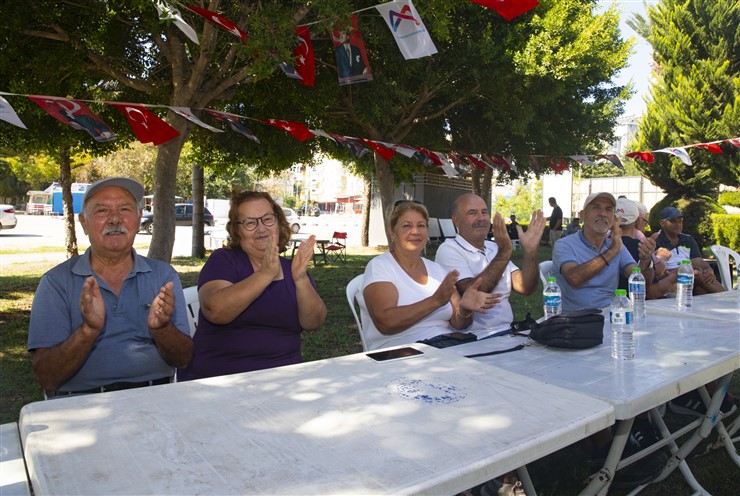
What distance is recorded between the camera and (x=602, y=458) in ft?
9.02

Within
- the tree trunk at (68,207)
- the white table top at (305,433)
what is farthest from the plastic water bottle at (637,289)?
the tree trunk at (68,207)

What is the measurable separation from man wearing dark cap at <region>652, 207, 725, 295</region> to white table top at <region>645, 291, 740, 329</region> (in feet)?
2.92

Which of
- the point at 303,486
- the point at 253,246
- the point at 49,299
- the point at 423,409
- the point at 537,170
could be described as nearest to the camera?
the point at 303,486

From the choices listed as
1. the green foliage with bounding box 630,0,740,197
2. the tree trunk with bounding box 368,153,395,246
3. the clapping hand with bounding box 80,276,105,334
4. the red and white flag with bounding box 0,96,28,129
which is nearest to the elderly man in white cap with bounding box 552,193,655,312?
the clapping hand with bounding box 80,276,105,334

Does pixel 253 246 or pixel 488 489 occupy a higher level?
pixel 253 246

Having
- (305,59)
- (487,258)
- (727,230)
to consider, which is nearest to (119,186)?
(487,258)

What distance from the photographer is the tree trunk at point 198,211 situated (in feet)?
47.6

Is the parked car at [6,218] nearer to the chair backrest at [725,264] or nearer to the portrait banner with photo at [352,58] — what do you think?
the portrait banner with photo at [352,58]

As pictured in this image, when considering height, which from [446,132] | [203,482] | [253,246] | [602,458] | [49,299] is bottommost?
[602,458]

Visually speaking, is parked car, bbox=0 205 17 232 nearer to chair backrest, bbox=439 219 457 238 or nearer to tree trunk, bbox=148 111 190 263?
chair backrest, bbox=439 219 457 238

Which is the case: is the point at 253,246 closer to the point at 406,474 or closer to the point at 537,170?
the point at 406,474

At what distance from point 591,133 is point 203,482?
1692 centimetres

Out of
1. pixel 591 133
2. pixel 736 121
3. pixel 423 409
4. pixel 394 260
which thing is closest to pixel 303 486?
pixel 423 409

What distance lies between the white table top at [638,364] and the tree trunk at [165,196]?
277 inches
